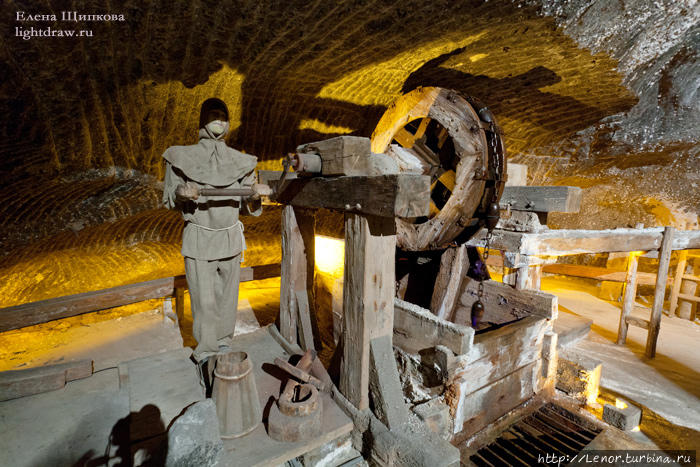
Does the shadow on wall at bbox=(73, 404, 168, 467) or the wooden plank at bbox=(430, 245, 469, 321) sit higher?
the wooden plank at bbox=(430, 245, 469, 321)

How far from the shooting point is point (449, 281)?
4.54 m

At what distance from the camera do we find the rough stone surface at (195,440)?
5.30 feet

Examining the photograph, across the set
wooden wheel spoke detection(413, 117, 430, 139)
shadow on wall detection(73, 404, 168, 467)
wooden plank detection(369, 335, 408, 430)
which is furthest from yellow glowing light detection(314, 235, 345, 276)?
shadow on wall detection(73, 404, 168, 467)

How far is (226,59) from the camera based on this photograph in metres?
3.57

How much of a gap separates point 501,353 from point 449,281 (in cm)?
145

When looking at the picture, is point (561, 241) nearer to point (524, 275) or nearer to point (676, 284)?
point (524, 275)

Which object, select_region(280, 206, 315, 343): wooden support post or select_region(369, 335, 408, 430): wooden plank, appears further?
select_region(280, 206, 315, 343): wooden support post

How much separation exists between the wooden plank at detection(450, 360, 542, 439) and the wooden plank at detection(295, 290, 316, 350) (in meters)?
1.52

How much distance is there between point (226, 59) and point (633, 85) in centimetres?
672

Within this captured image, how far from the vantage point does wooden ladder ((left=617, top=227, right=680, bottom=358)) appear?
5.94 metres

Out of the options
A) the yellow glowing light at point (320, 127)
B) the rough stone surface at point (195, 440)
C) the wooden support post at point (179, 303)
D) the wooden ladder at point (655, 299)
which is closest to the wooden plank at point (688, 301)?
the wooden ladder at point (655, 299)

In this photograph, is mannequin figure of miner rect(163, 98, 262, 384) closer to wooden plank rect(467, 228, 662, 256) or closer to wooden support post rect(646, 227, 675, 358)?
wooden plank rect(467, 228, 662, 256)

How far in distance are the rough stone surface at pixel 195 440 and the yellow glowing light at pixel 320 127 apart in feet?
14.7

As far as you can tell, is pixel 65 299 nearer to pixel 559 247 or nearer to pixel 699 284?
pixel 559 247
